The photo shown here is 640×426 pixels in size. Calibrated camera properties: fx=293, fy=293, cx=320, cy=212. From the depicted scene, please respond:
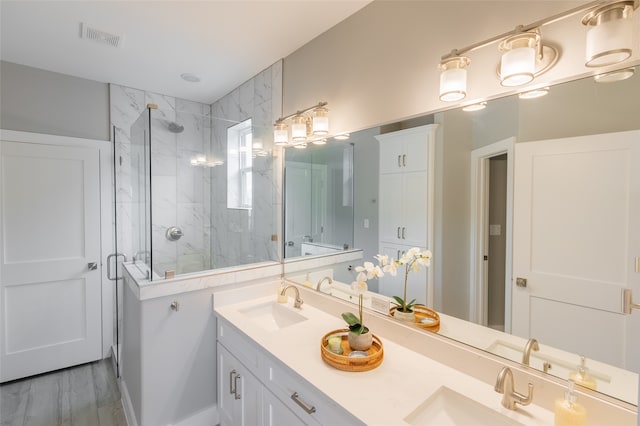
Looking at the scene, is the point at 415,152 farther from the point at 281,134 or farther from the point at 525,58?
the point at 281,134

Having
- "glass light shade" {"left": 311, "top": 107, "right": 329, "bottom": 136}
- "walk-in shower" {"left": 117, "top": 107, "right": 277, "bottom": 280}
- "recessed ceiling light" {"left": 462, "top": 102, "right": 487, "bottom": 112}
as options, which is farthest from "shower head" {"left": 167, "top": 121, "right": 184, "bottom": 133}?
"recessed ceiling light" {"left": 462, "top": 102, "right": 487, "bottom": 112}

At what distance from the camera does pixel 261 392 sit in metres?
1.53

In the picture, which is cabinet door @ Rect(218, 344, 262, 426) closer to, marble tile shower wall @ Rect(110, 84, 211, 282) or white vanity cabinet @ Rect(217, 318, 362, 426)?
white vanity cabinet @ Rect(217, 318, 362, 426)

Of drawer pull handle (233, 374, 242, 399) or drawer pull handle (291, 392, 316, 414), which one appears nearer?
drawer pull handle (291, 392, 316, 414)

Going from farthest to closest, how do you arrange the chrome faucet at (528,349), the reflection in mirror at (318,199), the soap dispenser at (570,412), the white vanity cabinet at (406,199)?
the reflection in mirror at (318,199)
the white vanity cabinet at (406,199)
the chrome faucet at (528,349)
the soap dispenser at (570,412)

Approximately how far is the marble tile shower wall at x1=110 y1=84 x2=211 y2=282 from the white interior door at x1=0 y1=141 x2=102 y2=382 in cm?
24

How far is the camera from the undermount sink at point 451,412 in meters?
1.02

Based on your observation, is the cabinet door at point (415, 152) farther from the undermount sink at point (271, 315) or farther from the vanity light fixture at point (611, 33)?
the undermount sink at point (271, 315)

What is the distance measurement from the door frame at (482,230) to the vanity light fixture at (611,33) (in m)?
0.34

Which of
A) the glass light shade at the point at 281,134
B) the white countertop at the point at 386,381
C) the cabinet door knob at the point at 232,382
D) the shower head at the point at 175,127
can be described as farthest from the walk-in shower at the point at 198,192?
the white countertop at the point at 386,381

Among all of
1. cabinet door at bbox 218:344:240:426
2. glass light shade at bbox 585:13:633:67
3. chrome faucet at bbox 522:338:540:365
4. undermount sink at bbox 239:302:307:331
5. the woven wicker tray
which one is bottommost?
cabinet door at bbox 218:344:240:426

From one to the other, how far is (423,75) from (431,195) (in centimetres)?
59

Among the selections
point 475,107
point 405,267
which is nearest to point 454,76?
point 475,107

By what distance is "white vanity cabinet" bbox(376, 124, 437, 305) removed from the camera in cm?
145
